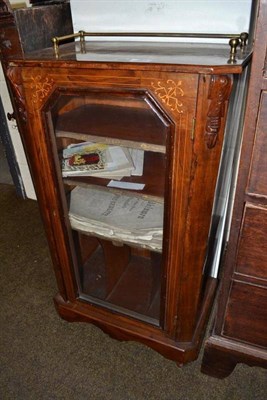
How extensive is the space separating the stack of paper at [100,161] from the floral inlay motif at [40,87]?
21cm

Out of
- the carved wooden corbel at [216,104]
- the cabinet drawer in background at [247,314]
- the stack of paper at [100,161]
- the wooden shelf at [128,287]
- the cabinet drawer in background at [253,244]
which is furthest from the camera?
the wooden shelf at [128,287]

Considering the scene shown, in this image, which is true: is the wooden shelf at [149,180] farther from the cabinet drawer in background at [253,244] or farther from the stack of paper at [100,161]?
the cabinet drawer in background at [253,244]

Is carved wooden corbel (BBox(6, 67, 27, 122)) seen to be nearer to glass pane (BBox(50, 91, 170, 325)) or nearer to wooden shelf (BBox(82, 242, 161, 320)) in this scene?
glass pane (BBox(50, 91, 170, 325))

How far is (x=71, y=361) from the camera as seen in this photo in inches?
45.9

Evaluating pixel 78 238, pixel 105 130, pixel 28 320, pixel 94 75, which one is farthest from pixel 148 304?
pixel 94 75

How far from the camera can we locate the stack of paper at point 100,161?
38.3 inches

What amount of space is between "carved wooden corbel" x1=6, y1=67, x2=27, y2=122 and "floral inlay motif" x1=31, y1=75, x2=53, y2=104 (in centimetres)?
3

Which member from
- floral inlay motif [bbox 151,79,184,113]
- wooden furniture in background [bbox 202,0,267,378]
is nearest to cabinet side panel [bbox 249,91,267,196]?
wooden furniture in background [bbox 202,0,267,378]

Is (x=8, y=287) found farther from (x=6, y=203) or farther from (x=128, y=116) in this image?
(x=128, y=116)

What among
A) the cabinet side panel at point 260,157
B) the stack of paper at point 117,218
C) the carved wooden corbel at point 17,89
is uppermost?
the carved wooden corbel at point 17,89

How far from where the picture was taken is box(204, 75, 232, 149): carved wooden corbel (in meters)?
0.61

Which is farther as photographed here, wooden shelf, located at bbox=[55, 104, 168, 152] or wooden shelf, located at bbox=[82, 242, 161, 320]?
wooden shelf, located at bbox=[82, 242, 161, 320]

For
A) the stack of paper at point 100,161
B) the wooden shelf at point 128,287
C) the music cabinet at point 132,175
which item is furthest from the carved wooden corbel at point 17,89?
the wooden shelf at point 128,287

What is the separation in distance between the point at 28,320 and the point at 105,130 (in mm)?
886
